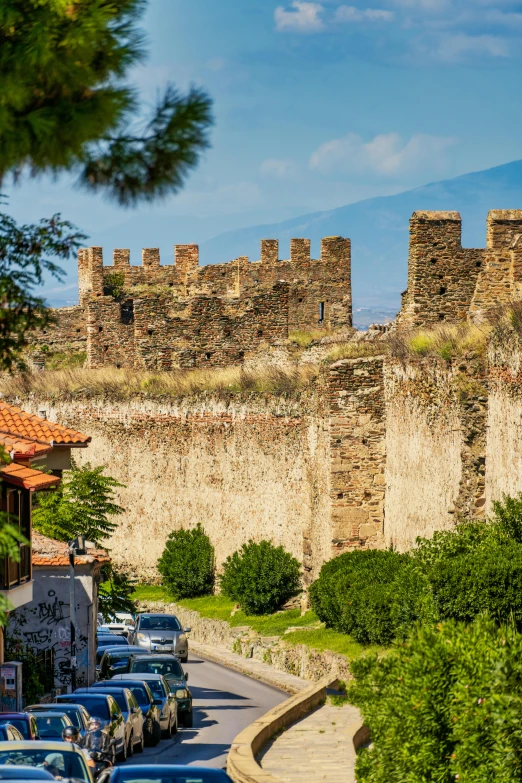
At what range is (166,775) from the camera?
53.6 ft

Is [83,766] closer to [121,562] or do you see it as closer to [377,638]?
[377,638]

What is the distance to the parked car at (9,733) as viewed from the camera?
19906 millimetres

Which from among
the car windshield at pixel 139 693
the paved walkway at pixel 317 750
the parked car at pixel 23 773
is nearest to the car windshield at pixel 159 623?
the car windshield at pixel 139 693

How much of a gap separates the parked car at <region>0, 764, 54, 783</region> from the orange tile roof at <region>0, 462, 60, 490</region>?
9.88m

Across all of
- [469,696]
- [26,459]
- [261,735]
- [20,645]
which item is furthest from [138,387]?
[469,696]

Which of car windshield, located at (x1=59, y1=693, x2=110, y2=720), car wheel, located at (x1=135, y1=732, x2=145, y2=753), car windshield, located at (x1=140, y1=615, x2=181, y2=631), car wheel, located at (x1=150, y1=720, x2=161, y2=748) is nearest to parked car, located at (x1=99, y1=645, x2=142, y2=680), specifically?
car windshield, located at (x1=140, y1=615, x2=181, y2=631)

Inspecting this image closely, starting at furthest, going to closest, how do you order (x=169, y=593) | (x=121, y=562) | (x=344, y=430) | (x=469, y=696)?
(x=121, y=562) → (x=169, y=593) → (x=344, y=430) → (x=469, y=696)

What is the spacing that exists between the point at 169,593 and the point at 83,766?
92.4 feet

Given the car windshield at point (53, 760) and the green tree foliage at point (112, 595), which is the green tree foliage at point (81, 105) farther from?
the green tree foliage at point (112, 595)

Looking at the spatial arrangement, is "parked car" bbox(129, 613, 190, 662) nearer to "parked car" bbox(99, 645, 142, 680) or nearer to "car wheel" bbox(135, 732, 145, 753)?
"parked car" bbox(99, 645, 142, 680)

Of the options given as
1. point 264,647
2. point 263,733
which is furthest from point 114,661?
point 263,733

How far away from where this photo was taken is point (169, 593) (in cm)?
4638

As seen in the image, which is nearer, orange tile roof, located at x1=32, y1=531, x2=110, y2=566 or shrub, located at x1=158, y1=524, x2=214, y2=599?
orange tile roof, located at x1=32, y1=531, x2=110, y2=566

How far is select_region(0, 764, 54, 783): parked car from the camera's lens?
51.1ft
